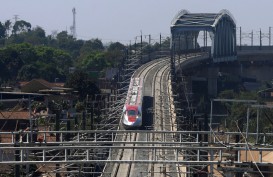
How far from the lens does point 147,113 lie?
1615 inches

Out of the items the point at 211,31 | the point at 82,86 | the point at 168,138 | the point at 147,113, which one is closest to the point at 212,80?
the point at 211,31

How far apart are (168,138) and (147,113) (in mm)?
12942

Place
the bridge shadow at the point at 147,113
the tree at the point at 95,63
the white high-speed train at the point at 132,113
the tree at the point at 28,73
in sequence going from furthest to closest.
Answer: the tree at the point at 95,63 → the tree at the point at 28,73 → the bridge shadow at the point at 147,113 → the white high-speed train at the point at 132,113

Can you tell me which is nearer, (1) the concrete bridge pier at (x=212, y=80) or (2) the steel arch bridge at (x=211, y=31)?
(1) the concrete bridge pier at (x=212, y=80)

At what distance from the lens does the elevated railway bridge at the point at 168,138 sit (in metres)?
15.1

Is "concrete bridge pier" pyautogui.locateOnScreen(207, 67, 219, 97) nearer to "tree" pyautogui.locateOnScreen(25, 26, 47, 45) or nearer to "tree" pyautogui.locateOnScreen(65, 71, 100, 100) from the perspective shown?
"tree" pyautogui.locateOnScreen(65, 71, 100, 100)

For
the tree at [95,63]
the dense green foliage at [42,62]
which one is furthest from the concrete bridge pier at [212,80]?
the tree at [95,63]

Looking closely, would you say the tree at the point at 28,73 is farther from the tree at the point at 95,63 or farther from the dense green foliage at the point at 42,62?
the tree at the point at 95,63

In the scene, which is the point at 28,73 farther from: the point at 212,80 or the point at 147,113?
the point at 147,113

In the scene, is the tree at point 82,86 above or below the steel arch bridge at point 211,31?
below

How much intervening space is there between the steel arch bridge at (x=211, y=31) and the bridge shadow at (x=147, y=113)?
27.6 meters

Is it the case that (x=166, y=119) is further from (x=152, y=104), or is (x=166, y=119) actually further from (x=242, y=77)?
(x=242, y=77)

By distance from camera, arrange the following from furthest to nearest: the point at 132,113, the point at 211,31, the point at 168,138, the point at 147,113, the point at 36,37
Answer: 1. the point at 36,37
2. the point at 211,31
3. the point at 147,113
4. the point at 132,113
5. the point at 168,138

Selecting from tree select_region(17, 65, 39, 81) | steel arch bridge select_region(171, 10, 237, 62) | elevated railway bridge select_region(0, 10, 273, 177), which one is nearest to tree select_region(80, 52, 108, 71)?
steel arch bridge select_region(171, 10, 237, 62)
